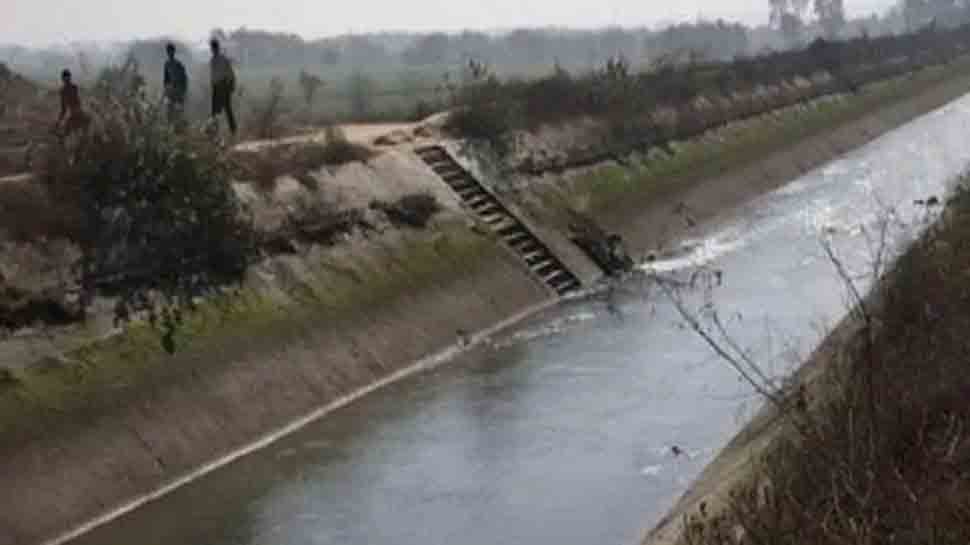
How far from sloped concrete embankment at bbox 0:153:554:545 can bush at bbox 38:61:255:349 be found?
55 cm

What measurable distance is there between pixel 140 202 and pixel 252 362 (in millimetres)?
2666

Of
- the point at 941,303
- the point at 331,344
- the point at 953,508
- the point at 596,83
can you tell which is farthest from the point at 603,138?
the point at 953,508

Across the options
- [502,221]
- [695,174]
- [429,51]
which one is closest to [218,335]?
[502,221]

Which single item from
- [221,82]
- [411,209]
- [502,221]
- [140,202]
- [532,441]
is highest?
[221,82]

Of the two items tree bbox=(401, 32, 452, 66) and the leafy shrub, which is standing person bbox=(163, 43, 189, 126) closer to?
the leafy shrub

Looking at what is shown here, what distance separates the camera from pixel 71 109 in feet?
70.9

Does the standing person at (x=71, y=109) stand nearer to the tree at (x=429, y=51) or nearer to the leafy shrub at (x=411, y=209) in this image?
the leafy shrub at (x=411, y=209)

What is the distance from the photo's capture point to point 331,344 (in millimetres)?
22562

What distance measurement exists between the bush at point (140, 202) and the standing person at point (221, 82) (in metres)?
4.57

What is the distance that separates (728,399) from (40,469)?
876cm

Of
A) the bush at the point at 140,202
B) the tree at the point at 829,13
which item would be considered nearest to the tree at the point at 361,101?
the bush at the point at 140,202

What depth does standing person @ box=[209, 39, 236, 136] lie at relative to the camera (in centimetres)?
2595

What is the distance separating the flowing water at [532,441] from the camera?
1573 cm

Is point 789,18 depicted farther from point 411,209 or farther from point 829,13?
point 411,209
